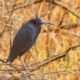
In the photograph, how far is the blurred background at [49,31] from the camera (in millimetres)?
3785

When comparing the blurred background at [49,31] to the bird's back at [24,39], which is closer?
the bird's back at [24,39]

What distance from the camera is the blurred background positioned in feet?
12.4

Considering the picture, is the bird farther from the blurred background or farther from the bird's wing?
the blurred background

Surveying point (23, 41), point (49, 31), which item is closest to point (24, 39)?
point (23, 41)

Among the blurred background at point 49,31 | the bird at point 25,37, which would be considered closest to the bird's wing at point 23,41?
the bird at point 25,37

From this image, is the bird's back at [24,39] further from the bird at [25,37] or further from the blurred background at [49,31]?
the blurred background at [49,31]

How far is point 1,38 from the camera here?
3.97 meters

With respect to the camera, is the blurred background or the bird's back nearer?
the bird's back

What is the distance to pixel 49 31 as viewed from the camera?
4043 mm

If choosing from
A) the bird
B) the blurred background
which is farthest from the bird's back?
the blurred background

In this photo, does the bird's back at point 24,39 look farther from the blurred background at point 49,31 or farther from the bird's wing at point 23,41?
the blurred background at point 49,31

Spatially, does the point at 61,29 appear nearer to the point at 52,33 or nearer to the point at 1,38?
the point at 52,33

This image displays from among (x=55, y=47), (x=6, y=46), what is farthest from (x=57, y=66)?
(x=6, y=46)

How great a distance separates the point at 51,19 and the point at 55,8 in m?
0.12
